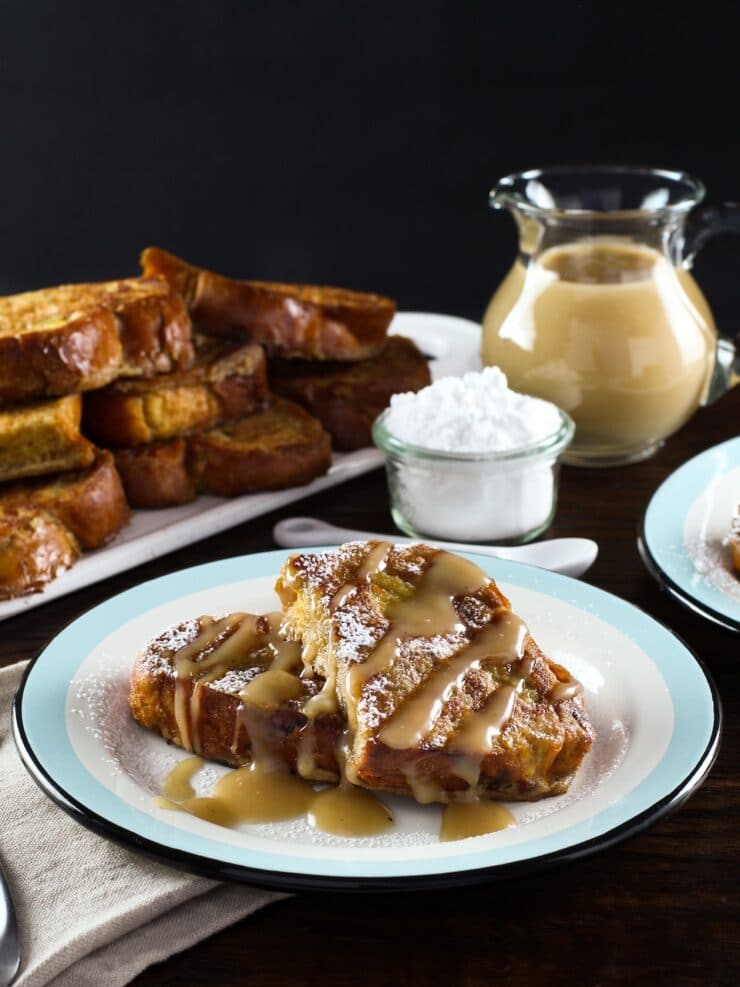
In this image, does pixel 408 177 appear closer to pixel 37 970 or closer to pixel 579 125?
pixel 579 125

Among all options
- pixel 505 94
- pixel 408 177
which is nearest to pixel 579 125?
pixel 505 94

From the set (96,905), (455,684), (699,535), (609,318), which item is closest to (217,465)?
(609,318)

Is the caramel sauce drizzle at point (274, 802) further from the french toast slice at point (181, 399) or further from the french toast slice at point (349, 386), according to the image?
the french toast slice at point (349, 386)

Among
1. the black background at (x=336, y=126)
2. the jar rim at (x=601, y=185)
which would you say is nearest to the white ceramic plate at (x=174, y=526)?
the jar rim at (x=601, y=185)

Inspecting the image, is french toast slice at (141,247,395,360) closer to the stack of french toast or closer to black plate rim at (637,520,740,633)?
the stack of french toast

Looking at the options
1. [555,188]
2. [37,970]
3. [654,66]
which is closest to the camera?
[37,970]

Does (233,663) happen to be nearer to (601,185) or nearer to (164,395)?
(164,395)

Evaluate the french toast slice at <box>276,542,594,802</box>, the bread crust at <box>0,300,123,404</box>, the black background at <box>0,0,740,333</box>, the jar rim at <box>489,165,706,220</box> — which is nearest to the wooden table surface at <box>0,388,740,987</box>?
the french toast slice at <box>276,542,594,802</box>
